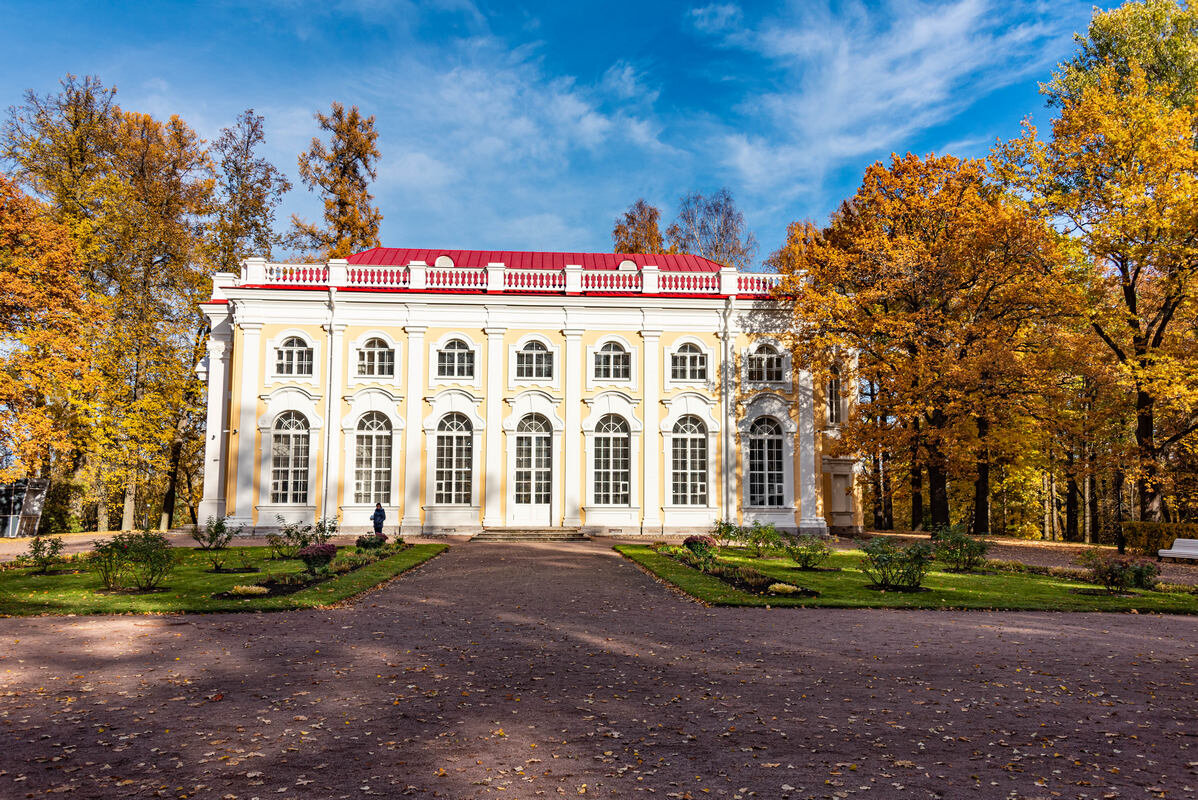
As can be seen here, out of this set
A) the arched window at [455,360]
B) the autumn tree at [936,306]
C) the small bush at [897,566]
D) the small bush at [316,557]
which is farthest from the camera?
the arched window at [455,360]

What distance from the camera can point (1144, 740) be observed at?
560 cm

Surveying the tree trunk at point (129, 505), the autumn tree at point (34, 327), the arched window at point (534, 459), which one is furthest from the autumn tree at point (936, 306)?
the tree trunk at point (129, 505)

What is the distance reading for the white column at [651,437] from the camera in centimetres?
2619

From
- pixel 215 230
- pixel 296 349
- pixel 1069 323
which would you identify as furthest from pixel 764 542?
pixel 215 230

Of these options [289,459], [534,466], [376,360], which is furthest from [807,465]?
[289,459]

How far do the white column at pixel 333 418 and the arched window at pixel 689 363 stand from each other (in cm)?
1207

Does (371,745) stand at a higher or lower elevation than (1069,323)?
lower

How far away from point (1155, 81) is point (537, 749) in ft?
109

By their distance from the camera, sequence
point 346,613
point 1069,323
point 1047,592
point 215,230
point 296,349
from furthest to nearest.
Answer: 1. point 215,230
2. point 296,349
3. point 1069,323
4. point 1047,592
5. point 346,613

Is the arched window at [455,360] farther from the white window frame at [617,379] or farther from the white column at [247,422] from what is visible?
the white column at [247,422]

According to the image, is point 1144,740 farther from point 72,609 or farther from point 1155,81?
point 1155,81

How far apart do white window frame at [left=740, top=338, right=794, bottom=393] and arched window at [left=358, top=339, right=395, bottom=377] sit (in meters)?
12.9

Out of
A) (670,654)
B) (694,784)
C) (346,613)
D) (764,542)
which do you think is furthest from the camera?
(764,542)

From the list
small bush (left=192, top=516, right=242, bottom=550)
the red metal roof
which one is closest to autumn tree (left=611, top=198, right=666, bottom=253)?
the red metal roof
